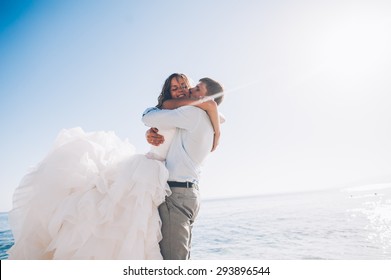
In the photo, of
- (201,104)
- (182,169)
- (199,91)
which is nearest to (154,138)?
(182,169)

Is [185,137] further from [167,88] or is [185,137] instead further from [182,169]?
[167,88]

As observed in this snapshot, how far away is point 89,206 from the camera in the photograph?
92.9 inches

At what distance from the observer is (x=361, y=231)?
10.4 meters

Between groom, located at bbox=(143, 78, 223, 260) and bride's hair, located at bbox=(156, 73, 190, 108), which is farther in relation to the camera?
bride's hair, located at bbox=(156, 73, 190, 108)

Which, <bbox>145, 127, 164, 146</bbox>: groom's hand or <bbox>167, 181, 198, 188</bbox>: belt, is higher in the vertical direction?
<bbox>145, 127, 164, 146</bbox>: groom's hand

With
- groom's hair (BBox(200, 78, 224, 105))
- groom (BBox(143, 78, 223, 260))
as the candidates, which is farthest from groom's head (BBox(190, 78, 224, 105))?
groom (BBox(143, 78, 223, 260))

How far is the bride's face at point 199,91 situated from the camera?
8.96 ft

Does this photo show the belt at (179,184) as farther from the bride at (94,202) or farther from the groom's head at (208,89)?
the groom's head at (208,89)

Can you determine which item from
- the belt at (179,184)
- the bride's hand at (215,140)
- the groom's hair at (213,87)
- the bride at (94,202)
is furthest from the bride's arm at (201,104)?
the belt at (179,184)

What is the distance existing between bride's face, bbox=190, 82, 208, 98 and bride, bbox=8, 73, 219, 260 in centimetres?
6

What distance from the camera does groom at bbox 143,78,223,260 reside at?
2.30 m

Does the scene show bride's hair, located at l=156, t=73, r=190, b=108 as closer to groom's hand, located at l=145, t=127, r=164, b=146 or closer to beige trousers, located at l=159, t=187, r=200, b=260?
groom's hand, located at l=145, t=127, r=164, b=146
